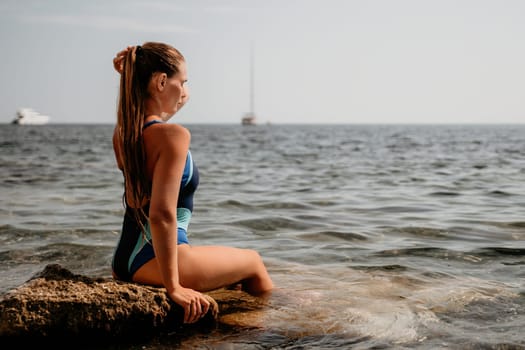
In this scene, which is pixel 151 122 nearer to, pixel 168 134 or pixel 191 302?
pixel 168 134

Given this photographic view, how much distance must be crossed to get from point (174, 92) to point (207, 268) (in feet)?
3.30

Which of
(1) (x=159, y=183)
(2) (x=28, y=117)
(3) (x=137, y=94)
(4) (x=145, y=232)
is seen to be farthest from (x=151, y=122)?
(2) (x=28, y=117)

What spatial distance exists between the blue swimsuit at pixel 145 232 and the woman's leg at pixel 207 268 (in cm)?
5

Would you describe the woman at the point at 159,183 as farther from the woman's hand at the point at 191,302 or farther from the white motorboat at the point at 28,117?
the white motorboat at the point at 28,117

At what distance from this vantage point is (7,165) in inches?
705

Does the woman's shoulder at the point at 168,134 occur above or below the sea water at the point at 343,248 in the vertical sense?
above

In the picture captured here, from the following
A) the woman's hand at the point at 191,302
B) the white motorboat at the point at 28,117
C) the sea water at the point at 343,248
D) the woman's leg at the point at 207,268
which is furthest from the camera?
the white motorboat at the point at 28,117

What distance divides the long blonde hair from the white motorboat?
134m

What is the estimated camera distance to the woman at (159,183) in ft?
9.82

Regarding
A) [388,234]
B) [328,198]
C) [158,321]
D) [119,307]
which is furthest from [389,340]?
[328,198]

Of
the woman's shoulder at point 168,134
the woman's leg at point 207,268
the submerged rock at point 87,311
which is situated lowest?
the submerged rock at point 87,311

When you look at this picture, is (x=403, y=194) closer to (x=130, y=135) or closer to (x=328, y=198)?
(x=328, y=198)

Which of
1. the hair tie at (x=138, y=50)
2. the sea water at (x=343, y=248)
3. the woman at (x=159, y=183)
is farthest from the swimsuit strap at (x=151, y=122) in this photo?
the sea water at (x=343, y=248)

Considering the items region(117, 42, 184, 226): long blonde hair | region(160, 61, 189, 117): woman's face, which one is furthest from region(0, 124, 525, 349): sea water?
region(160, 61, 189, 117): woman's face
